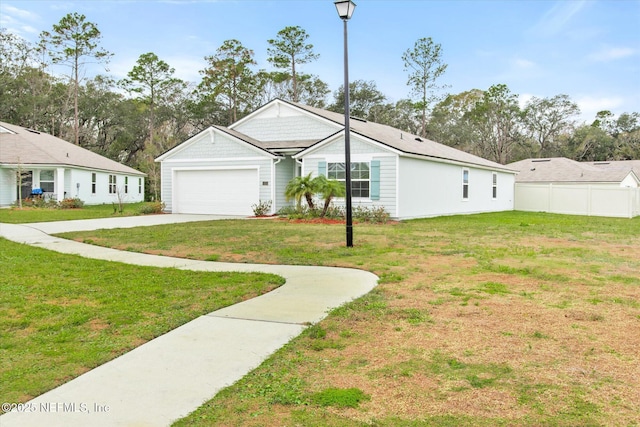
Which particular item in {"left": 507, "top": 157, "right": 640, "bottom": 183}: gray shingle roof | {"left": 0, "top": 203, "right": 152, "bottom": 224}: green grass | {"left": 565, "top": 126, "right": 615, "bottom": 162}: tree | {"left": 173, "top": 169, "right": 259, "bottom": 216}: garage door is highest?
{"left": 565, "top": 126, "right": 615, "bottom": 162}: tree

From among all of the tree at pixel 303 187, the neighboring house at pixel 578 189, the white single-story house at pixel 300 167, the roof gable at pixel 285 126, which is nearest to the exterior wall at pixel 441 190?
the white single-story house at pixel 300 167

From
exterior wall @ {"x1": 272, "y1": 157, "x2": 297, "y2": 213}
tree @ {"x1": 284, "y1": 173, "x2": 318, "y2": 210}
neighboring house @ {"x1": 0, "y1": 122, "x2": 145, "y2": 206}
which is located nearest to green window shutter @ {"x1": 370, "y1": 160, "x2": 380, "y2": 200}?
tree @ {"x1": 284, "y1": 173, "x2": 318, "y2": 210}

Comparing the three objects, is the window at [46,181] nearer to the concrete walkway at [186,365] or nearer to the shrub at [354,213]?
the shrub at [354,213]

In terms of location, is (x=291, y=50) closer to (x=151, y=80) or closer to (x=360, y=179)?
(x=151, y=80)

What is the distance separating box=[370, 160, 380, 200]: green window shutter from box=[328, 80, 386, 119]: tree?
29.4 meters

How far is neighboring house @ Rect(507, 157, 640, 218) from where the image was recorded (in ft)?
82.7

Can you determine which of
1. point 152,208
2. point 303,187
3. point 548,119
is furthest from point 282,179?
point 548,119

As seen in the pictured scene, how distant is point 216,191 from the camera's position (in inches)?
881

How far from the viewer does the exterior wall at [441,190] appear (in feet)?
62.7

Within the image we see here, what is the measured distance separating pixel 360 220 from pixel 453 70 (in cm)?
2979

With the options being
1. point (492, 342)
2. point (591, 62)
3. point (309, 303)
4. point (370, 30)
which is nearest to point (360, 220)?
point (370, 30)

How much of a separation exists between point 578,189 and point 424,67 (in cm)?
2085

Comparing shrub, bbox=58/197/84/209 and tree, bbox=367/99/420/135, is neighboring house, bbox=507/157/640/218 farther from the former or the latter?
shrub, bbox=58/197/84/209

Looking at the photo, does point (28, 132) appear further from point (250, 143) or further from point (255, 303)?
point (255, 303)
